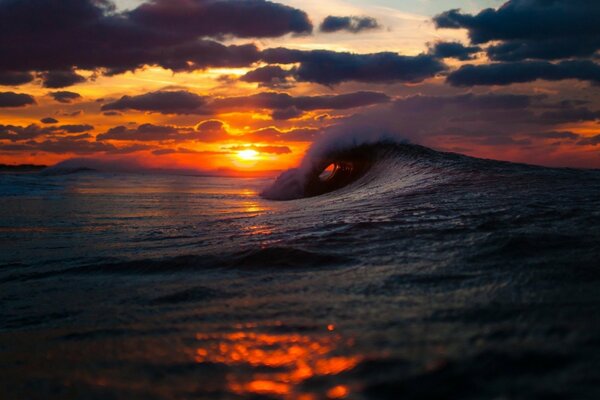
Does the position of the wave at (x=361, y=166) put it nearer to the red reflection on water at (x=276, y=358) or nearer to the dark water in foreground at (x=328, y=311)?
the dark water in foreground at (x=328, y=311)

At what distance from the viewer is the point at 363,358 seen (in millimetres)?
1284

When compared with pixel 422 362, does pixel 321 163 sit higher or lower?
higher

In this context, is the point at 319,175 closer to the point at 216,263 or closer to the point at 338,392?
the point at 216,263

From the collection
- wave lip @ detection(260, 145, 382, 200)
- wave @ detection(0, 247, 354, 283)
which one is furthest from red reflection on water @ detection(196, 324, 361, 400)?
wave lip @ detection(260, 145, 382, 200)

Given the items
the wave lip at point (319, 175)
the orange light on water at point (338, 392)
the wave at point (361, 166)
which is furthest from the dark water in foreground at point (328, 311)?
the wave lip at point (319, 175)

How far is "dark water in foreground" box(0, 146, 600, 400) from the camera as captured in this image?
1.19 m

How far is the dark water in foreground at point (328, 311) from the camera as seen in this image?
1.19 metres

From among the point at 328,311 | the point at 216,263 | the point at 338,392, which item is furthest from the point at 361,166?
the point at 338,392

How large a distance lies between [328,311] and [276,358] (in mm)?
416

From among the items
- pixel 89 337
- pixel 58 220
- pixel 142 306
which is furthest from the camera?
pixel 58 220

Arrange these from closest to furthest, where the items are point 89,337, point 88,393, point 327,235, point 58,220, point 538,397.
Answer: point 538,397 → point 88,393 → point 89,337 → point 327,235 → point 58,220

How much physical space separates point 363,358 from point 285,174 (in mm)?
11500

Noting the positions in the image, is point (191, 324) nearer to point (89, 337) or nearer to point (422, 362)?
point (89, 337)

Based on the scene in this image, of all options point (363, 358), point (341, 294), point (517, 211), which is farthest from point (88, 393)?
point (517, 211)
